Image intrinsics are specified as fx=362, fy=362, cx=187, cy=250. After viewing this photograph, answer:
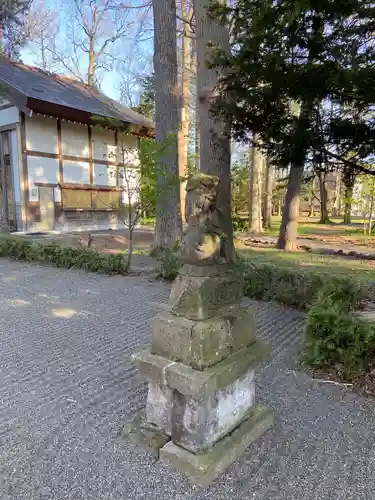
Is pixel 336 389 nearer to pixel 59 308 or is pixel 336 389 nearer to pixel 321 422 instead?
pixel 321 422

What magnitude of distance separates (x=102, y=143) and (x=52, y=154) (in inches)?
93.2

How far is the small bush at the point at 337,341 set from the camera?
9.73 ft

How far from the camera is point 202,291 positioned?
198cm

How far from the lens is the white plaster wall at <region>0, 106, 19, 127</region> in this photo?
11945mm

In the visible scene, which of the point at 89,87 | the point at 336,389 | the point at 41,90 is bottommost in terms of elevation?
the point at 336,389

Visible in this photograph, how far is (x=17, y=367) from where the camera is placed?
3271mm

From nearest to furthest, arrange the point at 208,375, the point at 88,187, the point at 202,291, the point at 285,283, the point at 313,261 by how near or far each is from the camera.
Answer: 1. the point at 208,375
2. the point at 202,291
3. the point at 285,283
4. the point at 313,261
5. the point at 88,187

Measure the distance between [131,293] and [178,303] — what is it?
13.2ft

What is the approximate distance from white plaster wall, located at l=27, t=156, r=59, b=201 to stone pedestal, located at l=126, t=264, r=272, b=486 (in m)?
11.7

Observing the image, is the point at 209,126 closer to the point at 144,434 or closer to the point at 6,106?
the point at 144,434

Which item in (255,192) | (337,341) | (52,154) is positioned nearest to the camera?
(337,341)

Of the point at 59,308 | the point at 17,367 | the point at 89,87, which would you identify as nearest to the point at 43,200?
the point at 89,87

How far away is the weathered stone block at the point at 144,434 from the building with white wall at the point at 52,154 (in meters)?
9.20

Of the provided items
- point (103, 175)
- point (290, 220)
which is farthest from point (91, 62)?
point (290, 220)
